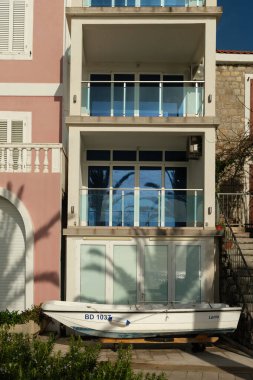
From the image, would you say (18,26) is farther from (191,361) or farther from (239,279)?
(191,361)

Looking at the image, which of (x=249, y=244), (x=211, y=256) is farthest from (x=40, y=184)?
(x=249, y=244)

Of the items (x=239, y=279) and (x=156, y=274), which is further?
(x=156, y=274)

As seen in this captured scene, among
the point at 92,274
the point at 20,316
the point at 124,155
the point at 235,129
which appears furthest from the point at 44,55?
the point at 20,316

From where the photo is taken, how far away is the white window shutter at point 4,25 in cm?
1771

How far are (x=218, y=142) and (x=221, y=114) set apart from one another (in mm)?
1079

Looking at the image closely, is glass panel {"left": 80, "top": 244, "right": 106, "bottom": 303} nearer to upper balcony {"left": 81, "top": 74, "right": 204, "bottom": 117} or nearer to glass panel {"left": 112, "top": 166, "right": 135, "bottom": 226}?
glass panel {"left": 112, "top": 166, "right": 135, "bottom": 226}

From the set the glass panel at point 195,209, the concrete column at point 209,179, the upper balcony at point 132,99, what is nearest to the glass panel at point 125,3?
the upper balcony at point 132,99

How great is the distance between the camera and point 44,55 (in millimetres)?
17672

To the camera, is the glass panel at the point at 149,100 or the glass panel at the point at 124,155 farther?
the glass panel at the point at 124,155

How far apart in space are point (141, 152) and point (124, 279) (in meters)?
5.05

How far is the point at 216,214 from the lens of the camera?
16391 millimetres

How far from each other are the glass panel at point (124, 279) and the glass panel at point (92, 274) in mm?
334

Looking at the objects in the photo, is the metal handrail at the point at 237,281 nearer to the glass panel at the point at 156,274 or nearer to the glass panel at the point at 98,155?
the glass panel at the point at 156,274

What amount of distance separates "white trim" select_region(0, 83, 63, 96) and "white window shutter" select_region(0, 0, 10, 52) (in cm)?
113
